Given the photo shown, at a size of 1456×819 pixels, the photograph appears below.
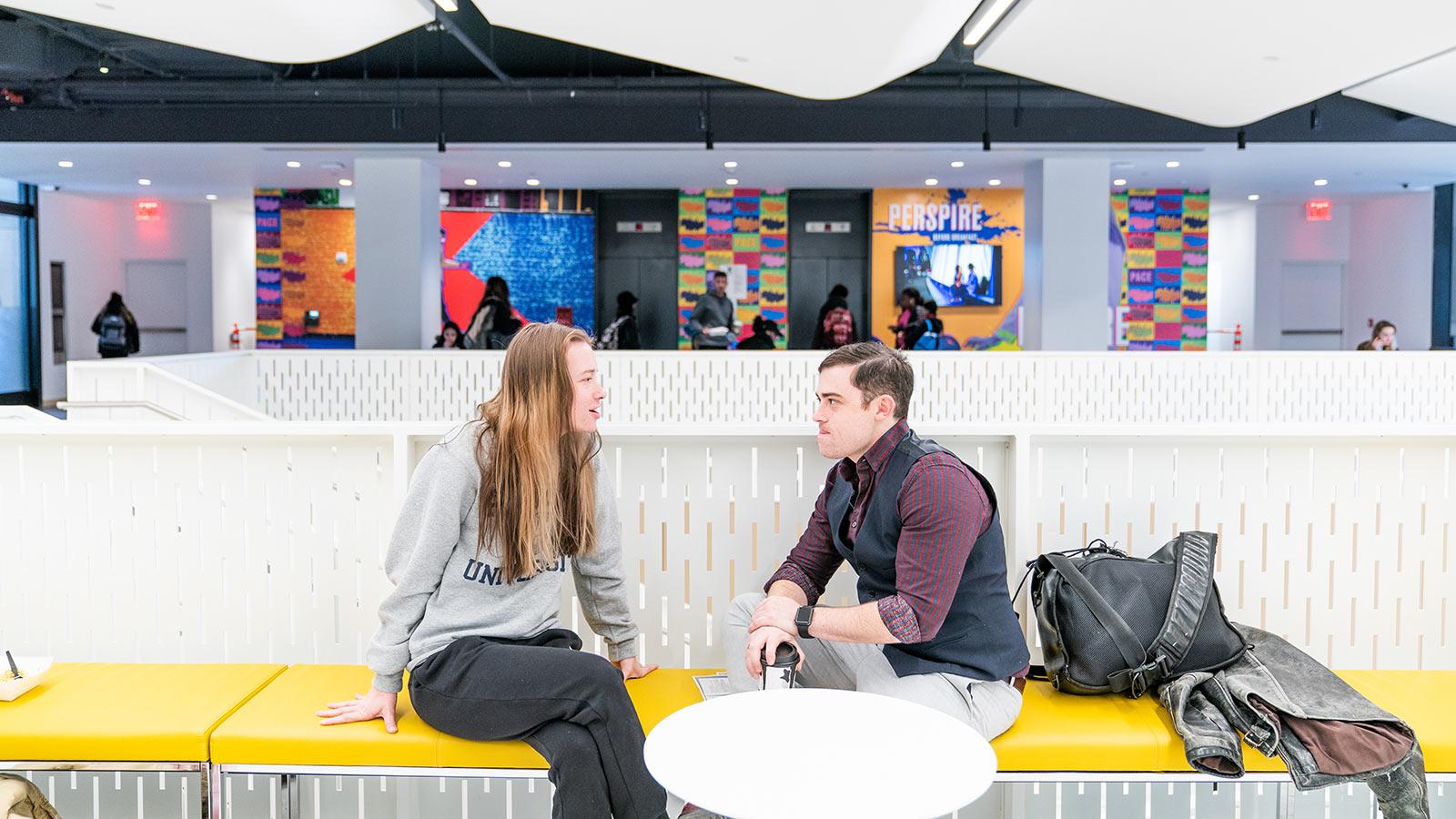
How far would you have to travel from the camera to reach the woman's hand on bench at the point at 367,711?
8.87 feet

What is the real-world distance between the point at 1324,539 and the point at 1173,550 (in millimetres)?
798

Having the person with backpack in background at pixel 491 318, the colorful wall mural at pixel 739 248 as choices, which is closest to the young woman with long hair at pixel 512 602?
the person with backpack in background at pixel 491 318

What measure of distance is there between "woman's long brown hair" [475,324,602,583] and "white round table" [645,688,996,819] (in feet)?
2.18

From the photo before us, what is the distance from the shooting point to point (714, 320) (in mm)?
13570

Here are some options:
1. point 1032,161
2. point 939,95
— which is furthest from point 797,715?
point 1032,161

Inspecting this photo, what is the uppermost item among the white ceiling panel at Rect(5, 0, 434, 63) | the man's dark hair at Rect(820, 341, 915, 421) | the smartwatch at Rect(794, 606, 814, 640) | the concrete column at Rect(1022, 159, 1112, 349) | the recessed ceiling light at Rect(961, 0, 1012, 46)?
the recessed ceiling light at Rect(961, 0, 1012, 46)

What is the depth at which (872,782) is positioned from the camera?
194cm

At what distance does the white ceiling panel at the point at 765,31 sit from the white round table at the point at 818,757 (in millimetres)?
5061

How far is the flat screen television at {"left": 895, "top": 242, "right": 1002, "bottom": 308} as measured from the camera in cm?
1691

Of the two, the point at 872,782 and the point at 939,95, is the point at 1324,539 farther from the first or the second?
the point at 939,95

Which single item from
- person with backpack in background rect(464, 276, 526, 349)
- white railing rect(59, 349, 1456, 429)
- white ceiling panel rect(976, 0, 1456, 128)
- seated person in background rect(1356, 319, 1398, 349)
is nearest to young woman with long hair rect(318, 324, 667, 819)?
white ceiling panel rect(976, 0, 1456, 128)

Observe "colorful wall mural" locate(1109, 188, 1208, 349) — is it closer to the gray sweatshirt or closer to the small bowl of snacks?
the gray sweatshirt

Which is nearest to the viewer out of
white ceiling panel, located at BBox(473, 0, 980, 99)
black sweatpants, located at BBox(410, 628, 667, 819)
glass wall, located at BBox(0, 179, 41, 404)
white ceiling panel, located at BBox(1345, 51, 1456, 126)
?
black sweatpants, located at BBox(410, 628, 667, 819)

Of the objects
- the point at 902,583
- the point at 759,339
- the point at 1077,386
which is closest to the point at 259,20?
the point at 902,583
